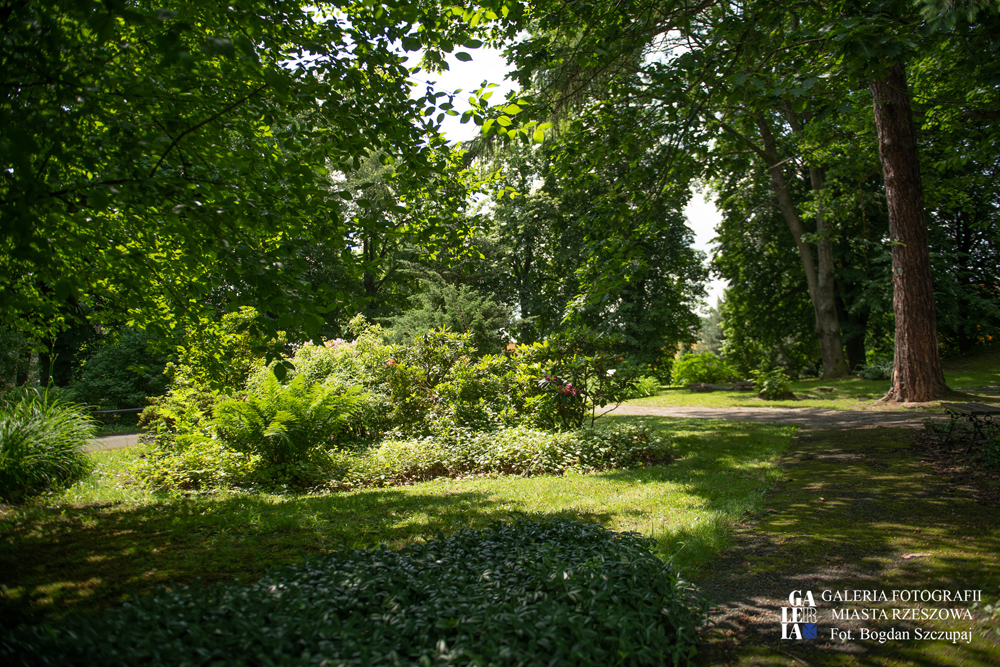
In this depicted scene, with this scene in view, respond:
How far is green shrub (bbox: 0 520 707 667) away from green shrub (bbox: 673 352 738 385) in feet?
79.1

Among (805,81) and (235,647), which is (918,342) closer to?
(805,81)

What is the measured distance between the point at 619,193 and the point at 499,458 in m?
4.19

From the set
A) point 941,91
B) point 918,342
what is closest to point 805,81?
point 918,342

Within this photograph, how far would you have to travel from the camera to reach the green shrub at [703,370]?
82.6 ft

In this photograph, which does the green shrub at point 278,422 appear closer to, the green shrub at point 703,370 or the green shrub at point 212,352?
the green shrub at point 212,352

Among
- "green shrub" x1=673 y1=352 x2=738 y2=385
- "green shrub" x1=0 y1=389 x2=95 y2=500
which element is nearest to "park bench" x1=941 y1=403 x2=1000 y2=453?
"green shrub" x1=0 y1=389 x2=95 y2=500

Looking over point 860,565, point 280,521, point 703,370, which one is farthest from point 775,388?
point 280,521

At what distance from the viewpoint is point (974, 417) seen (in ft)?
21.2

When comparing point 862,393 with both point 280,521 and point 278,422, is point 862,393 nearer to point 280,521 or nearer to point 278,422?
point 278,422

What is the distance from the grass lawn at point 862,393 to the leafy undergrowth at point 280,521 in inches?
251

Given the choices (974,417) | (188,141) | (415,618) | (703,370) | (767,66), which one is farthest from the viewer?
(703,370)

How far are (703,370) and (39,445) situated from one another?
24656 millimetres

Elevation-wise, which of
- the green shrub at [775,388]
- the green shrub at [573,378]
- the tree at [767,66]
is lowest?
the green shrub at [775,388]

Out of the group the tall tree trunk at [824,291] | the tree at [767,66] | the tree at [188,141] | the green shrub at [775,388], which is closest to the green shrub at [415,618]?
the tree at [188,141]
